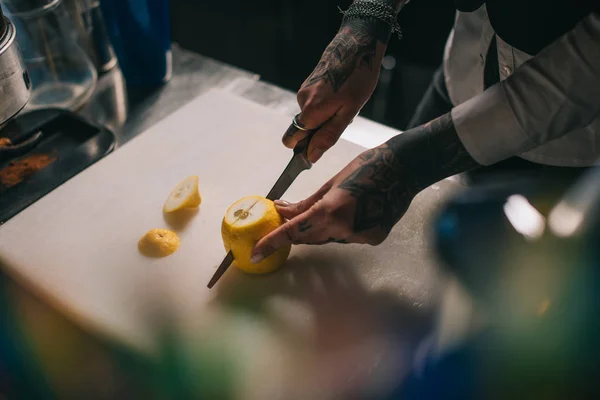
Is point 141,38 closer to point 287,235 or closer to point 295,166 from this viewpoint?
point 295,166

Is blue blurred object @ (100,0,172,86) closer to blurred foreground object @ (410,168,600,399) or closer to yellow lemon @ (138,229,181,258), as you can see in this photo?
yellow lemon @ (138,229,181,258)

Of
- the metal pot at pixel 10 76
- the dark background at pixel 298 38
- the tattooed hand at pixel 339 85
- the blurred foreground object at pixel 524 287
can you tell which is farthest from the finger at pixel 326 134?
the dark background at pixel 298 38

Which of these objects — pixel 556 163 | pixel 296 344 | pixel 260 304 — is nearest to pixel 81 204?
pixel 260 304

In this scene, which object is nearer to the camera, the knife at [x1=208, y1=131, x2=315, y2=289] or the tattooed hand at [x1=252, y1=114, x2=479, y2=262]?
the tattooed hand at [x1=252, y1=114, x2=479, y2=262]

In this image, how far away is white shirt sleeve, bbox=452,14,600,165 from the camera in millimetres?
1043

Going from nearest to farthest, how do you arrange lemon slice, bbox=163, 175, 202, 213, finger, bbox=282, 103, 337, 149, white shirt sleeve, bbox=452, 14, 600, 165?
white shirt sleeve, bbox=452, 14, 600, 165 < finger, bbox=282, 103, 337, 149 < lemon slice, bbox=163, 175, 202, 213

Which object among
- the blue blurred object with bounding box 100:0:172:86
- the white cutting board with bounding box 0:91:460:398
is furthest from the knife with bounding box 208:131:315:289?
the blue blurred object with bounding box 100:0:172:86

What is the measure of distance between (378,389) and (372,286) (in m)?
0.27

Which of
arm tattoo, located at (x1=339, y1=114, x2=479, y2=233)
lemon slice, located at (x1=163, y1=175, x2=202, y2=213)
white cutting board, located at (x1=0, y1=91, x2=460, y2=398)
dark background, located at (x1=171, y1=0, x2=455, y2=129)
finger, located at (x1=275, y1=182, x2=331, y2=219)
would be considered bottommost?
dark background, located at (x1=171, y1=0, x2=455, y2=129)

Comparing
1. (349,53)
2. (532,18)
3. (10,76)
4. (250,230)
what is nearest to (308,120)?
(349,53)

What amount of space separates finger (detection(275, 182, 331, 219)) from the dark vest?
599 mm

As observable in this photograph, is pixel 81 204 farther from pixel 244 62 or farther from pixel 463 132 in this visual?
pixel 244 62

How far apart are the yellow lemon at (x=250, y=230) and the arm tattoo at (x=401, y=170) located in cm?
21

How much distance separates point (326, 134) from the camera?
134 cm
